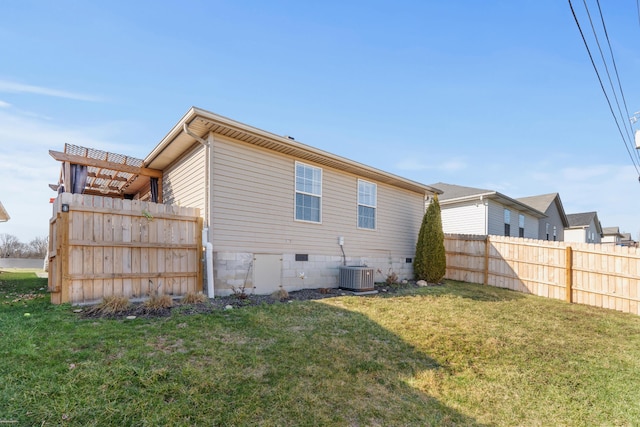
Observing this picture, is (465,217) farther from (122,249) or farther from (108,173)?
(108,173)

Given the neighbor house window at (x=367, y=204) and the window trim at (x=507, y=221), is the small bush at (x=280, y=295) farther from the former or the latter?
the window trim at (x=507, y=221)

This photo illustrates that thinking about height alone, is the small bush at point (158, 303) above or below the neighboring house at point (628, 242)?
above

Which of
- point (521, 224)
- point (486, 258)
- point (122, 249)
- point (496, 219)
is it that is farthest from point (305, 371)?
point (521, 224)

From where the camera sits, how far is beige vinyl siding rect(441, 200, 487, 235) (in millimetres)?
15266

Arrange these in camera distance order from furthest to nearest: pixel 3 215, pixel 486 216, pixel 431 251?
1. pixel 3 215
2. pixel 486 216
3. pixel 431 251

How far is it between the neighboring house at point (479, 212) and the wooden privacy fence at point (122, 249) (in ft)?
41.5

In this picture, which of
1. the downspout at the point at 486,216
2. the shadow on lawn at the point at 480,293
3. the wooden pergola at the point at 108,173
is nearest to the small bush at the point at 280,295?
the shadow on lawn at the point at 480,293

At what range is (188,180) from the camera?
7.90m

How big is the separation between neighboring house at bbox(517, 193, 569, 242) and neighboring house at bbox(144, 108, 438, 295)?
54.8ft

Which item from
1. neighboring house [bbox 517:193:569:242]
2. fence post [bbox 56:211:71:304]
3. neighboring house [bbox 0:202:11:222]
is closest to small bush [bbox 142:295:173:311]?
fence post [bbox 56:211:71:304]

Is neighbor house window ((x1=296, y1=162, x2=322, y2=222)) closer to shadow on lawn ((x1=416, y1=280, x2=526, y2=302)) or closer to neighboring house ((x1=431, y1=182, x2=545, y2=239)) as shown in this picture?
shadow on lawn ((x1=416, y1=280, x2=526, y2=302))

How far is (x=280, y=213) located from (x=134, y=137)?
5.65 metres

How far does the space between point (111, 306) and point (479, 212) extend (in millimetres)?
15236

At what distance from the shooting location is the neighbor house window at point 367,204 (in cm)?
1010
